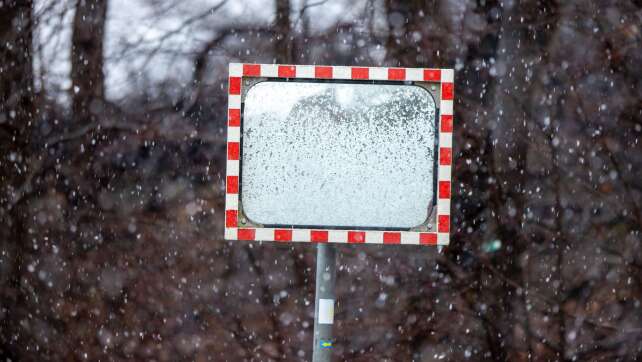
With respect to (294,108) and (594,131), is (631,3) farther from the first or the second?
(294,108)

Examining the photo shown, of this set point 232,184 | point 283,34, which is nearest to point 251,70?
point 232,184

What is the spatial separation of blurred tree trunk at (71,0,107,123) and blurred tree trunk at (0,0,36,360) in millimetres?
263

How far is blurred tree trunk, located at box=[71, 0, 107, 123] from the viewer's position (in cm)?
392

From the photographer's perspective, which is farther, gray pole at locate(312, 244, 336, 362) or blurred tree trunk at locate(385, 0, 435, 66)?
blurred tree trunk at locate(385, 0, 435, 66)

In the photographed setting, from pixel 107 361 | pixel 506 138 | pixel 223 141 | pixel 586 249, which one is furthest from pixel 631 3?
pixel 107 361

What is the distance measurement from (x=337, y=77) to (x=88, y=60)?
8.21ft

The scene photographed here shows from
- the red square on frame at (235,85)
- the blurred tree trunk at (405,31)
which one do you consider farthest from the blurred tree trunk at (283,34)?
the red square on frame at (235,85)

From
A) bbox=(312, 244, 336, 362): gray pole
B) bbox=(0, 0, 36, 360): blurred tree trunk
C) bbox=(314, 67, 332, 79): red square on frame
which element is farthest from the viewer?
bbox=(0, 0, 36, 360): blurred tree trunk

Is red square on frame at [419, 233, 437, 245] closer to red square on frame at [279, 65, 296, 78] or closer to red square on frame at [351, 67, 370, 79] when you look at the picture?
red square on frame at [351, 67, 370, 79]

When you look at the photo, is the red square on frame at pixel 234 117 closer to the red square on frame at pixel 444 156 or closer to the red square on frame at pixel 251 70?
the red square on frame at pixel 251 70

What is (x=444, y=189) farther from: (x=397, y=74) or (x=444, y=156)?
(x=397, y=74)

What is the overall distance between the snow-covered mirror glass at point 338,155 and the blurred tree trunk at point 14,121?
2500 millimetres

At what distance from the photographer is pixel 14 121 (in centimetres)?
394

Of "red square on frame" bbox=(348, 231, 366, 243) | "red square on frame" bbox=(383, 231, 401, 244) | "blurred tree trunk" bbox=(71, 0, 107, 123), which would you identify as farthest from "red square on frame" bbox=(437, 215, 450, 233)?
"blurred tree trunk" bbox=(71, 0, 107, 123)
